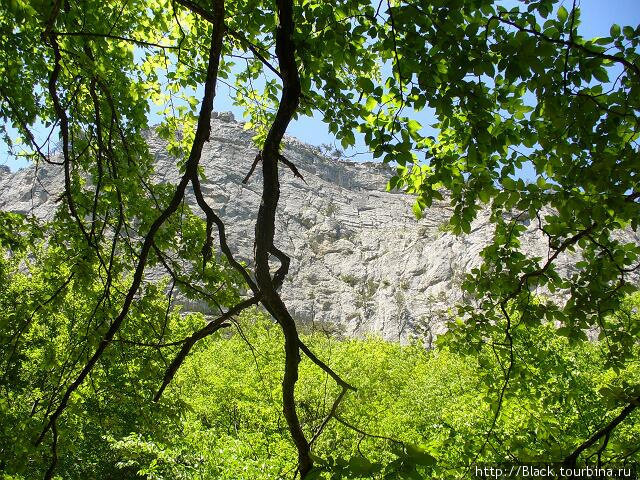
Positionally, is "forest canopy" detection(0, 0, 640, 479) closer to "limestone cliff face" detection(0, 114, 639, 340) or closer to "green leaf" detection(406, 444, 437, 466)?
"green leaf" detection(406, 444, 437, 466)

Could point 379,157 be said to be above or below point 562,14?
below

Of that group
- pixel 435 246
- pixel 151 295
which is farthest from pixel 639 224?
pixel 435 246

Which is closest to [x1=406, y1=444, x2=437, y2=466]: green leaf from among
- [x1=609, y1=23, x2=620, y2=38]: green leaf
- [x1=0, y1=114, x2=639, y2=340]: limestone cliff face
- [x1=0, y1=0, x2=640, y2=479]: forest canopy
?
[x1=0, y1=0, x2=640, y2=479]: forest canopy

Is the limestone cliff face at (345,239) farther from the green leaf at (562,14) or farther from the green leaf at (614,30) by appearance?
the green leaf at (614,30)

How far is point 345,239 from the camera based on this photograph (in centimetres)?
7344

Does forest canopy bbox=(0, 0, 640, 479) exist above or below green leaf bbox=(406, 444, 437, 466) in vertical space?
above

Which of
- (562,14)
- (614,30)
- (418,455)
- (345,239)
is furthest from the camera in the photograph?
(345,239)

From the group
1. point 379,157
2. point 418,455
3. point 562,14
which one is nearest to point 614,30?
point 562,14

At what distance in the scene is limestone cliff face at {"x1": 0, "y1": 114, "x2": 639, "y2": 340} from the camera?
61.5 meters

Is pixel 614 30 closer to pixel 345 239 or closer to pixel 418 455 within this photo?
pixel 418 455

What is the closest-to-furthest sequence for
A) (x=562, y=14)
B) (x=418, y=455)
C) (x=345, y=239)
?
1. (x=418, y=455)
2. (x=562, y=14)
3. (x=345, y=239)

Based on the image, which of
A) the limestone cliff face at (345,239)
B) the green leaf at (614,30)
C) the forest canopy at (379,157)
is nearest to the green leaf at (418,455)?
the forest canopy at (379,157)

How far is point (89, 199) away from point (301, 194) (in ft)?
242

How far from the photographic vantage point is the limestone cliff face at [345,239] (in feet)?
202
